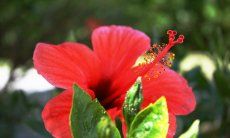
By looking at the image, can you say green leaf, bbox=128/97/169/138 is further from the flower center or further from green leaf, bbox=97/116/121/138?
the flower center

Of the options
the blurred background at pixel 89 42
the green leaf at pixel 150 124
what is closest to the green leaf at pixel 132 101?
the green leaf at pixel 150 124

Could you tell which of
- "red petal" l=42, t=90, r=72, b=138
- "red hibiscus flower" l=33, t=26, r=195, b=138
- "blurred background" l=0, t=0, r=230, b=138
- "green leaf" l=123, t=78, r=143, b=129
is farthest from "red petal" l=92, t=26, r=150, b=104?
"blurred background" l=0, t=0, r=230, b=138

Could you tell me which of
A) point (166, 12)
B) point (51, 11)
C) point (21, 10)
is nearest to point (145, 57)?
point (21, 10)

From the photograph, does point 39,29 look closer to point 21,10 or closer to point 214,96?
point 21,10

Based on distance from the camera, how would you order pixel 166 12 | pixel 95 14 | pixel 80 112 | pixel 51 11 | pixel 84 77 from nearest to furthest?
1. pixel 80 112
2. pixel 84 77
3. pixel 51 11
4. pixel 95 14
5. pixel 166 12

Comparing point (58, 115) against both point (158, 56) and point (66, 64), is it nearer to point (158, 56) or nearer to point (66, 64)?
point (66, 64)
